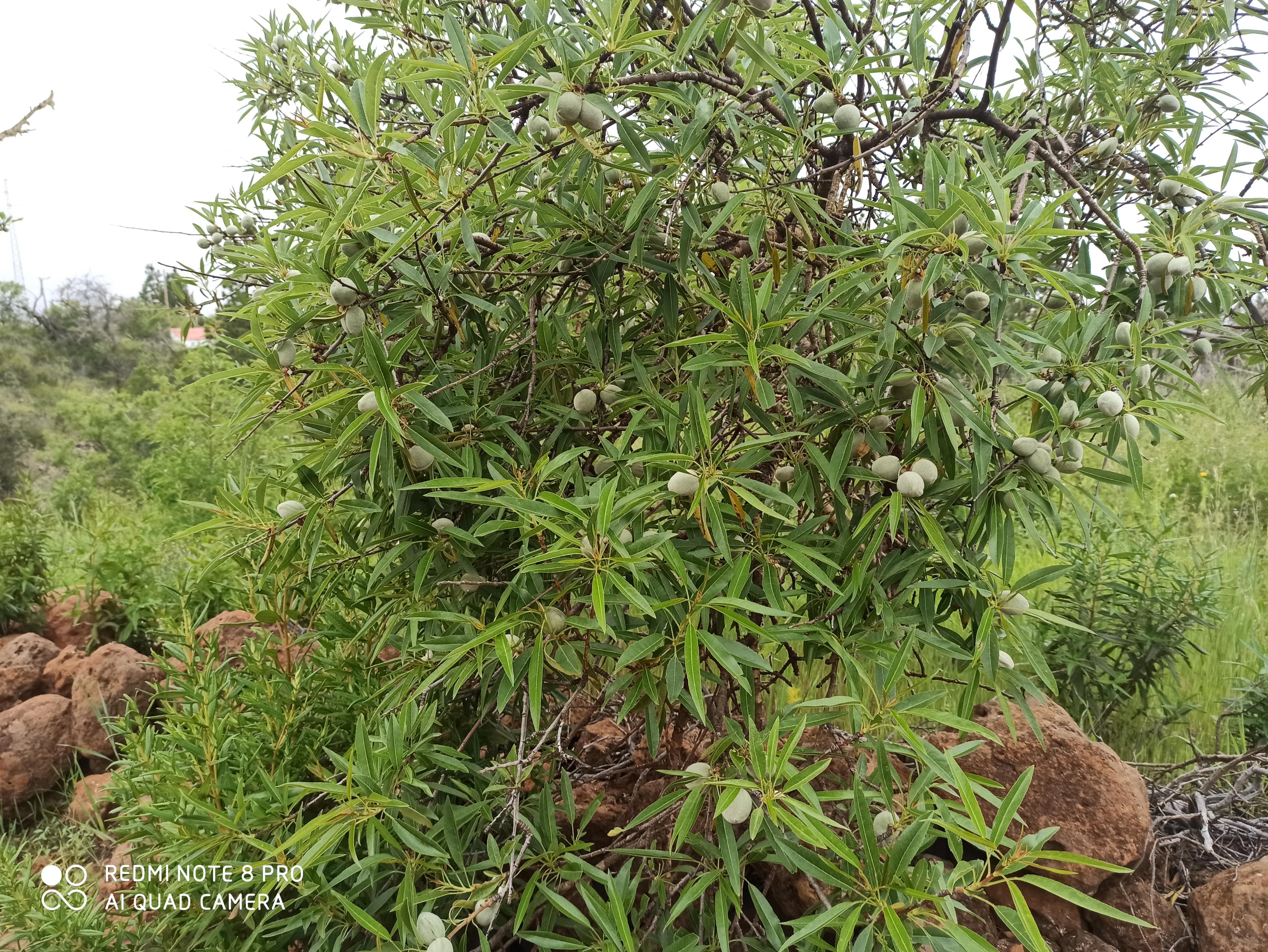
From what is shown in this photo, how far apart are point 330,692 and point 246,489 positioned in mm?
501

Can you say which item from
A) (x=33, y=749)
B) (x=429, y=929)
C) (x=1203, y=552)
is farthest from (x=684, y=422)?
(x=1203, y=552)

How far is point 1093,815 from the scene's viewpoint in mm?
1659

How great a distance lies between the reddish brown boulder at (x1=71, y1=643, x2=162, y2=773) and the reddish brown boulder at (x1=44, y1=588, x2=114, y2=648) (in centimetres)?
61

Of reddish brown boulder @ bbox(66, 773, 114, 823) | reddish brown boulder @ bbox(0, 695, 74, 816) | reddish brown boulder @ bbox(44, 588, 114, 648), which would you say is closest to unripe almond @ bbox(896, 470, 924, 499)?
reddish brown boulder @ bbox(66, 773, 114, 823)

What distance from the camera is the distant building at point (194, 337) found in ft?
8.69

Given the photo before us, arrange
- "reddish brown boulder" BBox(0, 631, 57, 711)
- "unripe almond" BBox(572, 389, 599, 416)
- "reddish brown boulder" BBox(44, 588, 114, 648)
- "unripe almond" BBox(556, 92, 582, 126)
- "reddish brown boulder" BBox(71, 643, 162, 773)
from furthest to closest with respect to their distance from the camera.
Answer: "reddish brown boulder" BBox(44, 588, 114, 648), "reddish brown boulder" BBox(0, 631, 57, 711), "reddish brown boulder" BBox(71, 643, 162, 773), "unripe almond" BBox(572, 389, 599, 416), "unripe almond" BBox(556, 92, 582, 126)

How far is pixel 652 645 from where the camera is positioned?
1000mm

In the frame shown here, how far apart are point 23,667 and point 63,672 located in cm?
14

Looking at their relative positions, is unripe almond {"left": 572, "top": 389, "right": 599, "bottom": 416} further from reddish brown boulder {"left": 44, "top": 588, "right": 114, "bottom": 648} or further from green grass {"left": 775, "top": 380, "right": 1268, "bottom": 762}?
reddish brown boulder {"left": 44, "top": 588, "right": 114, "bottom": 648}

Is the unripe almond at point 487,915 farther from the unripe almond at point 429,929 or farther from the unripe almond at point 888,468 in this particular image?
the unripe almond at point 888,468

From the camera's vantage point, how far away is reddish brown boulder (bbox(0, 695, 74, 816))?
247cm

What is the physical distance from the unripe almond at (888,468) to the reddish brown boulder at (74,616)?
3.35m

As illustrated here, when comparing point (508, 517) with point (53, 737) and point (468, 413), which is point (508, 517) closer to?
point (468, 413)

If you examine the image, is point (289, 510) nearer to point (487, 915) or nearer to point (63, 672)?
point (487, 915)
